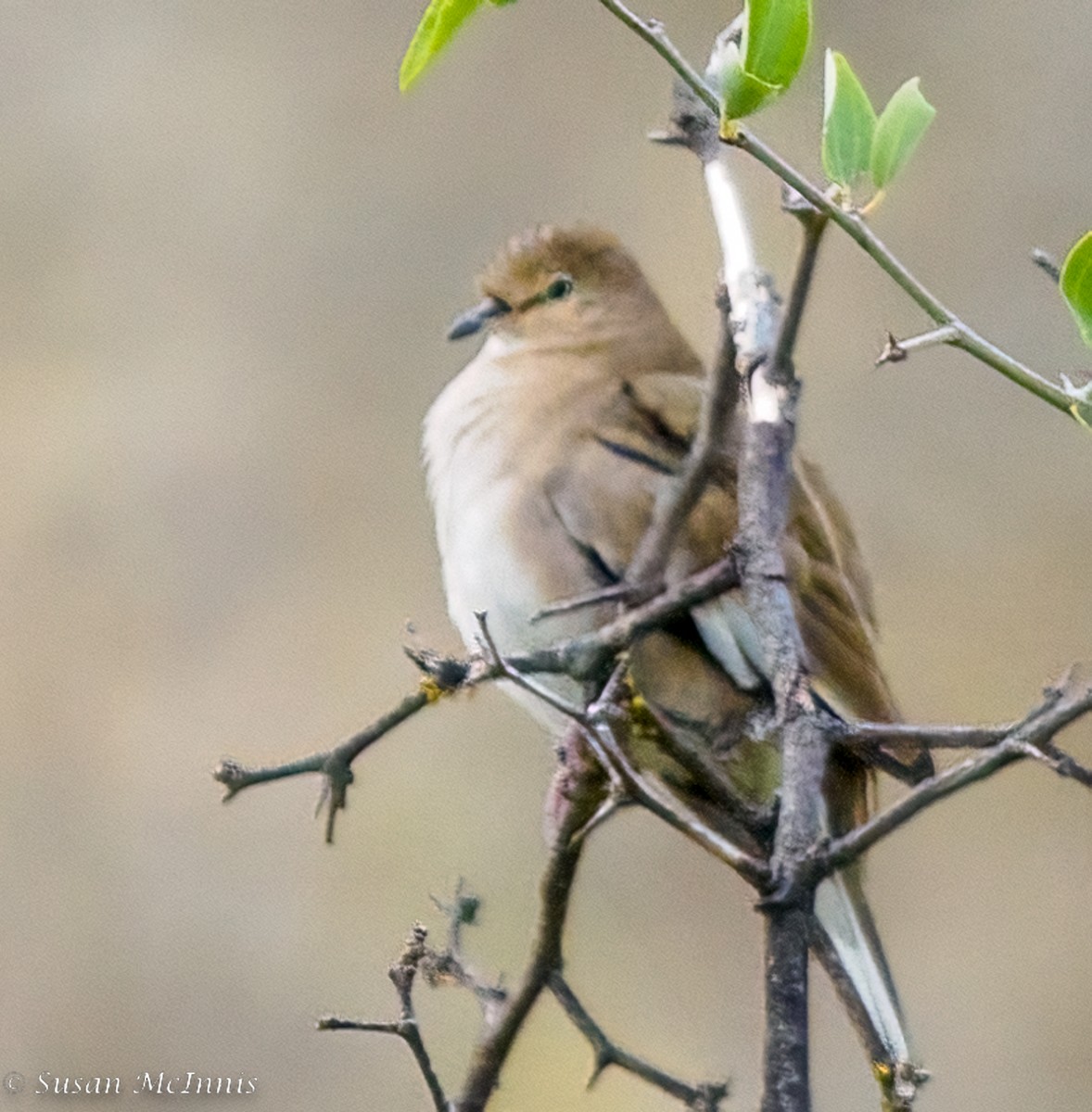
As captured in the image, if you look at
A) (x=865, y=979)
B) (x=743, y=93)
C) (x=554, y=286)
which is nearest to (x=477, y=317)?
(x=554, y=286)

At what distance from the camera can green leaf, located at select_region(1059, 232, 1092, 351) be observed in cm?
39

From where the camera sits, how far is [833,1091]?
1.31 meters

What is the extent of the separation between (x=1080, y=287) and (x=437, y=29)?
0.18 meters

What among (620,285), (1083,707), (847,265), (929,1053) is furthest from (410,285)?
(1083,707)

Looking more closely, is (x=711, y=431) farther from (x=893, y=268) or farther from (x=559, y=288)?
(x=559, y=288)

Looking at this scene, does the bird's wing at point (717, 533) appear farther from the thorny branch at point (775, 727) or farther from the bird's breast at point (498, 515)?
the thorny branch at point (775, 727)

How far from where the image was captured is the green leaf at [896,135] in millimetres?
413

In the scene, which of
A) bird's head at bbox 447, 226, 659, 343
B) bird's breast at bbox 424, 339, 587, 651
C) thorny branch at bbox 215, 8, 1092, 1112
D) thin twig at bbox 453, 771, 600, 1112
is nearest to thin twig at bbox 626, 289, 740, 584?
thorny branch at bbox 215, 8, 1092, 1112

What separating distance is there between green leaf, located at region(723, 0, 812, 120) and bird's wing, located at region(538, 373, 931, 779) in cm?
22

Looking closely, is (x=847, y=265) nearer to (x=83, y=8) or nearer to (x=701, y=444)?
(x=83, y=8)

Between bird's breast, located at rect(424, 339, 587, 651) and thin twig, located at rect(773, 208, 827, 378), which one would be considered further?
bird's breast, located at rect(424, 339, 587, 651)

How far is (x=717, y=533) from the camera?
712 mm

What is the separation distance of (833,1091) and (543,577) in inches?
26.6

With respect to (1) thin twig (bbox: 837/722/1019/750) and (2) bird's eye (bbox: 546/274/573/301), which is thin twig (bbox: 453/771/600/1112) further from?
(2) bird's eye (bbox: 546/274/573/301)
